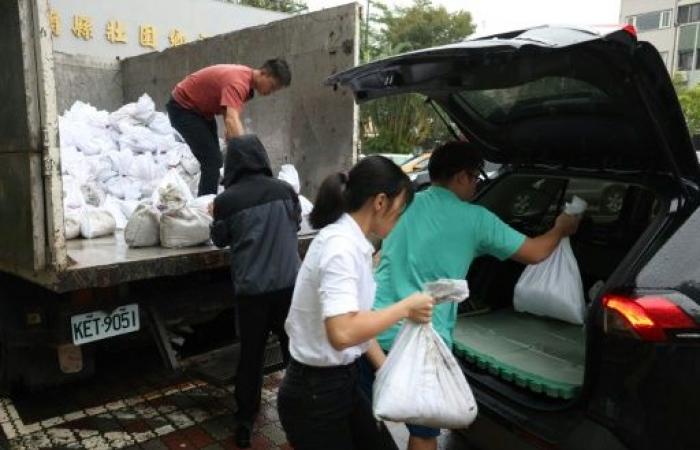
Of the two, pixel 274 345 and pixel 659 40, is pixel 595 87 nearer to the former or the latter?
pixel 274 345

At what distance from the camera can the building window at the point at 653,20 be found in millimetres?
34006

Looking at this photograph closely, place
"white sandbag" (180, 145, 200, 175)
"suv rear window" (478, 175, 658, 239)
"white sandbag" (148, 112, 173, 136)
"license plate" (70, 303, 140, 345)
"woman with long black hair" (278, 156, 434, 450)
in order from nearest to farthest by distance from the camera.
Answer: "woman with long black hair" (278, 156, 434, 450) < "license plate" (70, 303, 140, 345) < "suv rear window" (478, 175, 658, 239) < "white sandbag" (180, 145, 200, 175) < "white sandbag" (148, 112, 173, 136)

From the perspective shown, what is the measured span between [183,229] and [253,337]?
66 centimetres

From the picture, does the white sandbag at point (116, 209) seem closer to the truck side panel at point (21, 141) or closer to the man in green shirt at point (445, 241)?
the truck side panel at point (21, 141)

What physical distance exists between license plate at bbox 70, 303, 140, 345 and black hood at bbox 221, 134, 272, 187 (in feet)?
2.59

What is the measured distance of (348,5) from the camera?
3.92 meters

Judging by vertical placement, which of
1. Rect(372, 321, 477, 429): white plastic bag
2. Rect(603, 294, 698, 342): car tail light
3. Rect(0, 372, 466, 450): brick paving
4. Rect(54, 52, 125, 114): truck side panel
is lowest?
Rect(0, 372, 466, 450): brick paving

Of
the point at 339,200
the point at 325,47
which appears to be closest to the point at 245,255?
the point at 339,200

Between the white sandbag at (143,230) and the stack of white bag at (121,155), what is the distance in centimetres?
100

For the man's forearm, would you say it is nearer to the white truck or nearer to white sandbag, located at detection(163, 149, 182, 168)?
the white truck

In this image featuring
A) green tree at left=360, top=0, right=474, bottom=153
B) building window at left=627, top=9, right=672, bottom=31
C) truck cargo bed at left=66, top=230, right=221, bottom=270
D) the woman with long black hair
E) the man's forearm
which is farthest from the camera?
building window at left=627, top=9, right=672, bottom=31

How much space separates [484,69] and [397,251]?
0.78 m

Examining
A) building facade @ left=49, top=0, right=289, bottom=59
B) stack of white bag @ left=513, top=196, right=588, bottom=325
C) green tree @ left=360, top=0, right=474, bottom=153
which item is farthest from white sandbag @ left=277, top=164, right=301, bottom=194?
green tree @ left=360, top=0, right=474, bottom=153

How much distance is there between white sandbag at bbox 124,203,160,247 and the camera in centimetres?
314
